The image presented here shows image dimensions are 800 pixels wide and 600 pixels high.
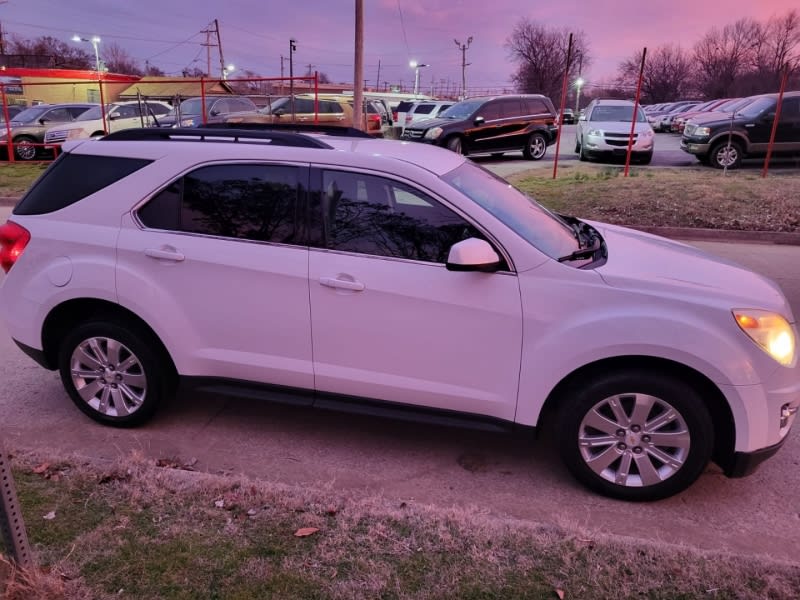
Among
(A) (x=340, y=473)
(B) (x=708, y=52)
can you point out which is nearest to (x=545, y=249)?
(A) (x=340, y=473)

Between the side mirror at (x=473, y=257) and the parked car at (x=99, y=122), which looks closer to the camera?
the side mirror at (x=473, y=257)

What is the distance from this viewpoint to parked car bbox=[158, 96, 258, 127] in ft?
63.6

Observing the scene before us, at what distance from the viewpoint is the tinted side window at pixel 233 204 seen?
144 inches

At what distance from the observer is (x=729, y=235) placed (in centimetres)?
998

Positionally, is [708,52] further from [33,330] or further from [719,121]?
[33,330]

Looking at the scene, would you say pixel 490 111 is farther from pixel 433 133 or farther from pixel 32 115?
pixel 32 115

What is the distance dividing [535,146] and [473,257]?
17.7m

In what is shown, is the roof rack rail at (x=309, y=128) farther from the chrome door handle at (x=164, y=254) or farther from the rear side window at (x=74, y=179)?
the chrome door handle at (x=164, y=254)

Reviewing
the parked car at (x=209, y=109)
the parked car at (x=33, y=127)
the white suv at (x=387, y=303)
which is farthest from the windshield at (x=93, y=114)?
the white suv at (x=387, y=303)

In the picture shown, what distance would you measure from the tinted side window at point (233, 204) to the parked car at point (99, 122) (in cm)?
1607

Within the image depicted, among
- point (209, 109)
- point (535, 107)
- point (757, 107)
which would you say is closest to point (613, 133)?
point (535, 107)

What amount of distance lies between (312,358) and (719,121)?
51.4 feet

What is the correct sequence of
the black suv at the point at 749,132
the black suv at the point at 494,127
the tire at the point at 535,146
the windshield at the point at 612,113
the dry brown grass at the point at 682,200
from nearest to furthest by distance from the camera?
1. the dry brown grass at the point at 682,200
2. the black suv at the point at 749,132
3. the black suv at the point at 494,127
4. the windshield at the point at 612,113
5. the tire at the point at 535,146

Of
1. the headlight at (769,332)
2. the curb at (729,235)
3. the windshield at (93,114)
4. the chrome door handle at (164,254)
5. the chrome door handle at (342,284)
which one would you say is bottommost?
the curb at (729,235)
